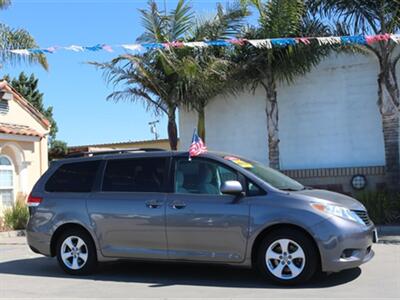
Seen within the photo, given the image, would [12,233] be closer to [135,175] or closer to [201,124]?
[201,124]

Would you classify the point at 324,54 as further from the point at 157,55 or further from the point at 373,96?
the point at 157,55

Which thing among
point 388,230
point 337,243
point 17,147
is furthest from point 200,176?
point 17,147

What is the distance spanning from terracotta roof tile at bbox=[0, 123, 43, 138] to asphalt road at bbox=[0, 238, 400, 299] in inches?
301

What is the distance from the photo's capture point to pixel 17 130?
16.8 m

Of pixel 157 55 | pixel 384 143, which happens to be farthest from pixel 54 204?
pixel 384 143

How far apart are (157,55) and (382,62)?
565 cm

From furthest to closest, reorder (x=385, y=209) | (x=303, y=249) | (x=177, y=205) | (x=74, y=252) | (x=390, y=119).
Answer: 1. (x=390, y=119)
2. (x=385, y=209)
3. (x=74, y=252)
4. (x=177, y=205)
5. (x=303, y=249)

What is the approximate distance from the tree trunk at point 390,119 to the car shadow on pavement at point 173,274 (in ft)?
21.1

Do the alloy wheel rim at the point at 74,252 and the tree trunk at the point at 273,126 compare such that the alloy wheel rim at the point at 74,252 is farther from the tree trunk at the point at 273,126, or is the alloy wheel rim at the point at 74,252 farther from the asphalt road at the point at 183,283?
the tree trunk at the point at 273,126

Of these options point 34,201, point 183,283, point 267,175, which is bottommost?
point 183,283

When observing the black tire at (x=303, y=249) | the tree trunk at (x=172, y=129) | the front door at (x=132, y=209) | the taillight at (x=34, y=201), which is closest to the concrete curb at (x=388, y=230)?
the black tire at (x=303, y=249)

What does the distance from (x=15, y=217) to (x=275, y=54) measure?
8.39 m

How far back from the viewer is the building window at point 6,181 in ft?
55.8

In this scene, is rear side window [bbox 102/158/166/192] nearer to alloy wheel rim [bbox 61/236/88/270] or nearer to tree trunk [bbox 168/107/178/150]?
alloy wheel rim [bbox 61/236/88/270]
